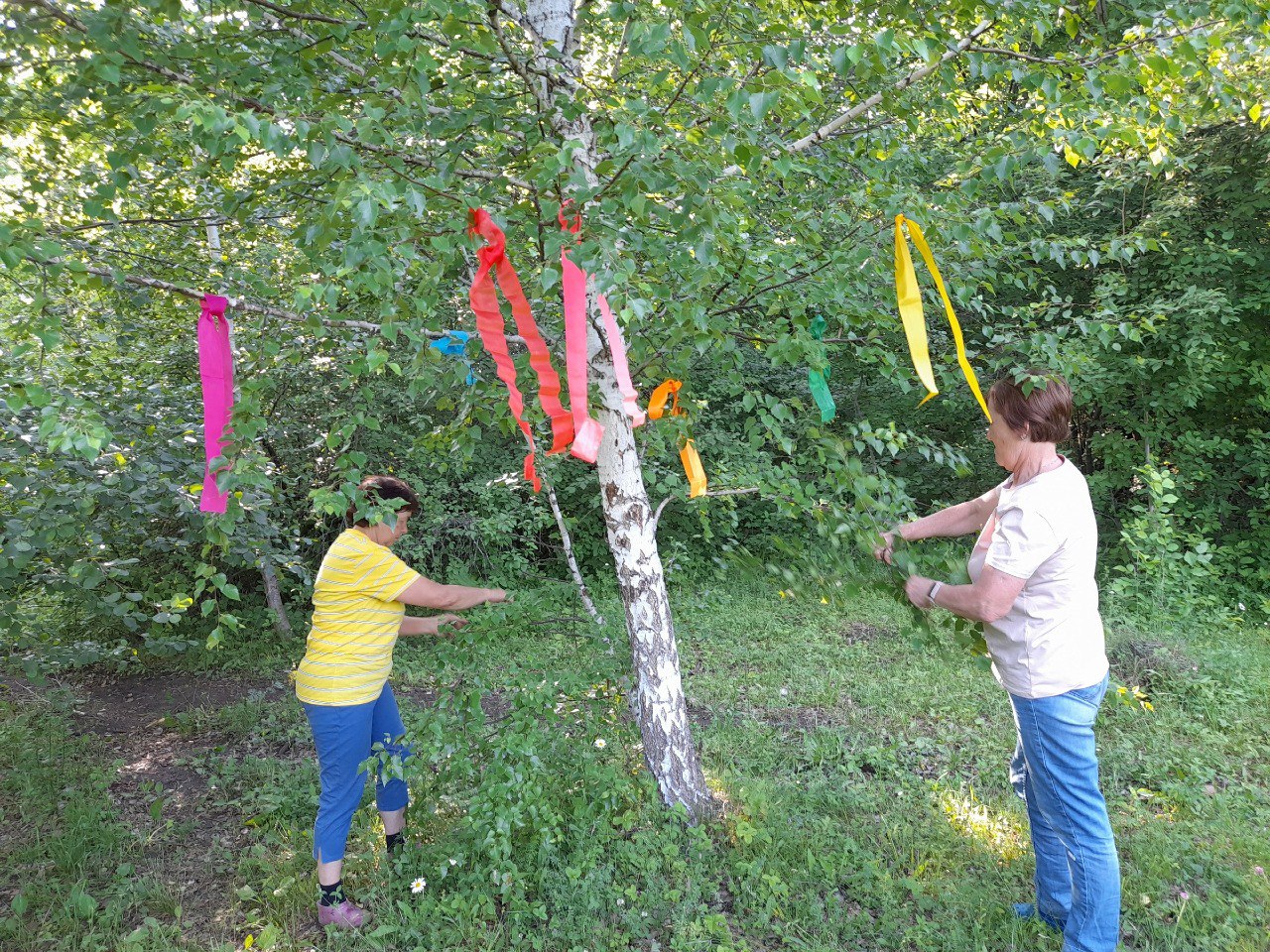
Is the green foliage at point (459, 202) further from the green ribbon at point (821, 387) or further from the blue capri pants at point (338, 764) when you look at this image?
the blue capri pants at point (338, 764)

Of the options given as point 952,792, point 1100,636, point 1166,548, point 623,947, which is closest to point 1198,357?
point 1166,548

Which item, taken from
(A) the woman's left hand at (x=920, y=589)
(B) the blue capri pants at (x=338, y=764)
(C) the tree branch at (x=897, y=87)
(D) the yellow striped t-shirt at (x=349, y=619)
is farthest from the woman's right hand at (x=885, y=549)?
(B) the blue capri pants at (x=338, y=764)

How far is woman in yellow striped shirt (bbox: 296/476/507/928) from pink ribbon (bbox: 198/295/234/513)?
1.63 ft

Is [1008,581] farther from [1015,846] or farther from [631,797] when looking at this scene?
[631,797]

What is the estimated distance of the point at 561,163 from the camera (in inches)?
73.4

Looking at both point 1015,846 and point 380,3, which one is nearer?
point 380,3

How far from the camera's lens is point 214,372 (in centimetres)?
260

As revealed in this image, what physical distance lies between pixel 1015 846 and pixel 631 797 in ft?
5.07

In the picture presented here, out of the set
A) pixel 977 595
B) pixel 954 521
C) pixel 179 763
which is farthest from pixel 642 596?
pixel 179 763

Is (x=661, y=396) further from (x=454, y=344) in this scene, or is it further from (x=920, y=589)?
(x=920, y=589)

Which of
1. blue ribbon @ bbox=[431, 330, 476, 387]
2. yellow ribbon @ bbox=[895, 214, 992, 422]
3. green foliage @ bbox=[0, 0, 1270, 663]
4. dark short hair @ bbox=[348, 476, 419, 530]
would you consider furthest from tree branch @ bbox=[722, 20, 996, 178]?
dark short hair @ bbox=[348, 476, 419, 530]

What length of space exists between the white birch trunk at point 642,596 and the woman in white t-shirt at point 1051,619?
113 cm

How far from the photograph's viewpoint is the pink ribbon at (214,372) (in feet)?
8.28

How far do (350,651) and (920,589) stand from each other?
1.92m
